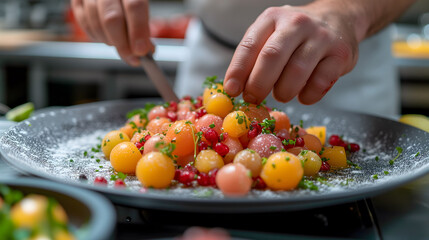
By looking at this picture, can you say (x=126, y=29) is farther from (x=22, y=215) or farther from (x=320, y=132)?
(x=22, y=215)

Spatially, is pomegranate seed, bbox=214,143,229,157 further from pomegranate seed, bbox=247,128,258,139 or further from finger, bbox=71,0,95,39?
finger, bbox=71,0,95,39

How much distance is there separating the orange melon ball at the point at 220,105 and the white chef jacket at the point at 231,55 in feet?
2.57

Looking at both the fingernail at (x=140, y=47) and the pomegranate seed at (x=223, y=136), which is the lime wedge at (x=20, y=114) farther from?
the pomegranate seed at (x=223, y=136)

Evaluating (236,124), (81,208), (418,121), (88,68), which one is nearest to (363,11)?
(418,121)

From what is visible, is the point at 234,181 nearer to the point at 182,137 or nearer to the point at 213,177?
the point at 213,177

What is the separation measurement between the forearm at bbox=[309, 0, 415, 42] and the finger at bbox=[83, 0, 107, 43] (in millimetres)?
659

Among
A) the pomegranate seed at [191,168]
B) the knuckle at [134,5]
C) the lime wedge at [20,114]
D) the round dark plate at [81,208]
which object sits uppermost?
the knuckle at [134,5]

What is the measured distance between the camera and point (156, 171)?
719 mm

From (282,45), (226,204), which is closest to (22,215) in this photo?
(226,204)

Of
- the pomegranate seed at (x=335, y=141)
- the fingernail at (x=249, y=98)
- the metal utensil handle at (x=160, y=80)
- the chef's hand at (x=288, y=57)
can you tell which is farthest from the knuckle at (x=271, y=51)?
the metal utensil handle at (x=160, y=80)

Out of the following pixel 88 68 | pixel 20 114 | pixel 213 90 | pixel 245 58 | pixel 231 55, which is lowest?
pixel 88 68

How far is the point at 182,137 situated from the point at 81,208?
15.0 inches

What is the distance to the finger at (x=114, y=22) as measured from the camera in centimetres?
121

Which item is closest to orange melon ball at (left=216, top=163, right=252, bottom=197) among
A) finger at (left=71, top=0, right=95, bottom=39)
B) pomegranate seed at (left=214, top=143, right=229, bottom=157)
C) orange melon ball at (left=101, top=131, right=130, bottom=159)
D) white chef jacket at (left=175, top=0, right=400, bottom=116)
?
pomegranate seed at (left=214, top=143, right=229, bottom=157)
